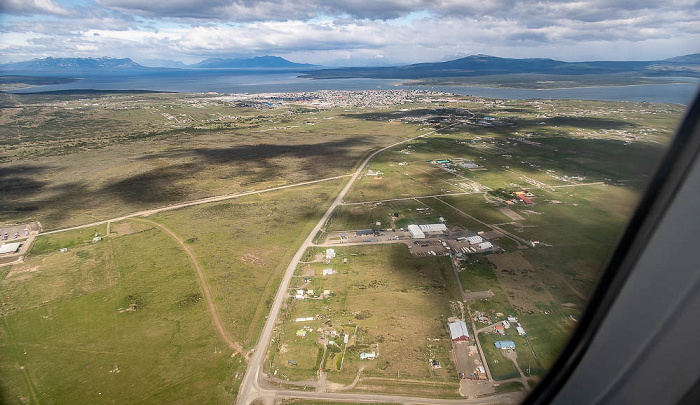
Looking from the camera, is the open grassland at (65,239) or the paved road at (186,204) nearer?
the open grassland at (65,239)

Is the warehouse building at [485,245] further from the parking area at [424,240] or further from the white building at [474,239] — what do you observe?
the white building at [474,239]

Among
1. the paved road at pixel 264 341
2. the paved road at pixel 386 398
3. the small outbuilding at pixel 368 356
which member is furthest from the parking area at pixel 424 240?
the paved road at pixel 386 398

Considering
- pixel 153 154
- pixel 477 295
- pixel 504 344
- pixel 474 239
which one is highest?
pixel 504 344

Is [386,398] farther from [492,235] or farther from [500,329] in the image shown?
[492,235]

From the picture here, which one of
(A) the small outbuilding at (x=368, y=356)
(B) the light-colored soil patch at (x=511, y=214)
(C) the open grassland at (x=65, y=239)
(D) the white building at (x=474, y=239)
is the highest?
(A) the small outbuilding at (x=368, y=356)

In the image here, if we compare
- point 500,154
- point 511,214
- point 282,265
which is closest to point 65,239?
point 282,265

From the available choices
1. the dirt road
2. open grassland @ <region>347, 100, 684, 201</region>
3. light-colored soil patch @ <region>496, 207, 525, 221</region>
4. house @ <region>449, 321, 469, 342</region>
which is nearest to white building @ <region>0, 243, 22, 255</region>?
the dirt road

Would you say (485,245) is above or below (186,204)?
above
